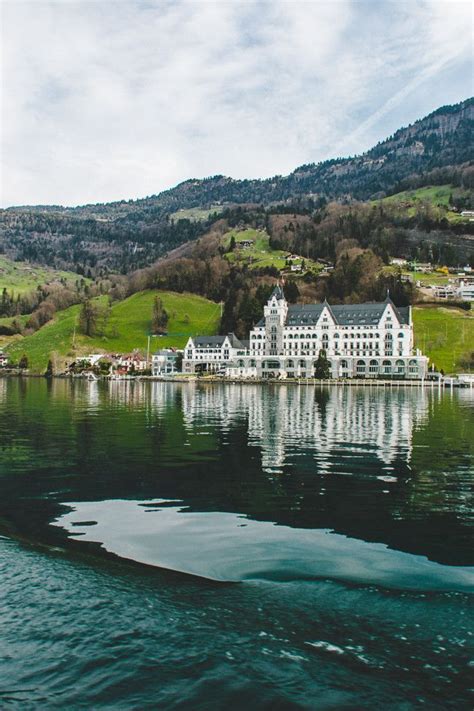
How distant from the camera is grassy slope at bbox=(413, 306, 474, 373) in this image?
6585 inches

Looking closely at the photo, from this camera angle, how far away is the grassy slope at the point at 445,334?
167250 millimetres

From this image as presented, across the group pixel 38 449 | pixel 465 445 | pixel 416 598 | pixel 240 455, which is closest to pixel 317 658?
pixel 416 598

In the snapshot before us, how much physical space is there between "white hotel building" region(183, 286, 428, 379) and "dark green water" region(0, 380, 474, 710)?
475 ft

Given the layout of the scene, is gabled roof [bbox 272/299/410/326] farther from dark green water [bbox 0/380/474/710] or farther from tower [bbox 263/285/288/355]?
dark green water [bbox 0/380/474/710]

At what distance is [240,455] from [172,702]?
24.9m

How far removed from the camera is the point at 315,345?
607 feet

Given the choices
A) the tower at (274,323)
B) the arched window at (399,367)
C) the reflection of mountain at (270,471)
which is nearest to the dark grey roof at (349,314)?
the tower at (274,323)

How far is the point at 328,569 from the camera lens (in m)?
16.1

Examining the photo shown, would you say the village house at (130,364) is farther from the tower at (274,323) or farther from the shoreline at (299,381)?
the tower at (274,323)

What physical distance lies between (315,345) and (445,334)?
39.3 meters

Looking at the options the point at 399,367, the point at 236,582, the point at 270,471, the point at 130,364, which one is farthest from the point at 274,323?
the point at 236,582

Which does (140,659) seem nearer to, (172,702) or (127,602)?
(172,702)

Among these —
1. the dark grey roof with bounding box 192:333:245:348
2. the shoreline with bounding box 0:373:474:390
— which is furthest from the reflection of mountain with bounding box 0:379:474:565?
the dark grey roof with bounding box 192:333:245:348

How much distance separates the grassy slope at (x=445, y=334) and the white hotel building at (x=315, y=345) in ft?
20.8
